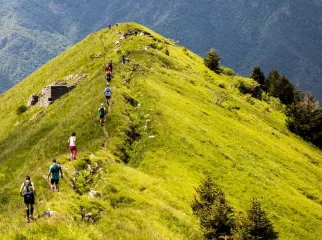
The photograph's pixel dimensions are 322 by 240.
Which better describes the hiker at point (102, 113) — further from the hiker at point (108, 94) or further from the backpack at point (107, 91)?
the backpack at point (107, 91)

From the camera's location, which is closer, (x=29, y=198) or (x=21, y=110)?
(x=29, y=198)

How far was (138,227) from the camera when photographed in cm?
2117

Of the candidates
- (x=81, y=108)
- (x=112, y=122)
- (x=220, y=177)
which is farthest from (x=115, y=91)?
(x=220, y=177)

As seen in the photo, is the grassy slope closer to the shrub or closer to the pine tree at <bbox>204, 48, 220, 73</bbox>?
the pine tree at <bbox>204, 48, 220, 73</bbox>

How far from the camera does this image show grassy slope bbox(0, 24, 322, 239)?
2189cm

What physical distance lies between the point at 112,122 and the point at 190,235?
17.8m

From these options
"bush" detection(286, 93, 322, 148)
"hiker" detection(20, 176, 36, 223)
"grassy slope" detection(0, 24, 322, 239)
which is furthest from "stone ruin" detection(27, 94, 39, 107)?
"hiker" detection(20, 176, 36, 223)

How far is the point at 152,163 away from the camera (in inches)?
1294

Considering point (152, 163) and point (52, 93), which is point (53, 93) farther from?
point (152, 163)

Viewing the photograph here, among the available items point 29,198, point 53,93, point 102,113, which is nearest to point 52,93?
point 53,93

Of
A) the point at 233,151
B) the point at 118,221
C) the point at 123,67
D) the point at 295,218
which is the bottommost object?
the point at 118,221

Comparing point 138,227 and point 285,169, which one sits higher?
point 285,169

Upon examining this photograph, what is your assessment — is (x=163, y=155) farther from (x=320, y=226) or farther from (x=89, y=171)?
(x=320, y=226)

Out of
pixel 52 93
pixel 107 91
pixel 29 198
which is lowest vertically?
pixel 29 198
